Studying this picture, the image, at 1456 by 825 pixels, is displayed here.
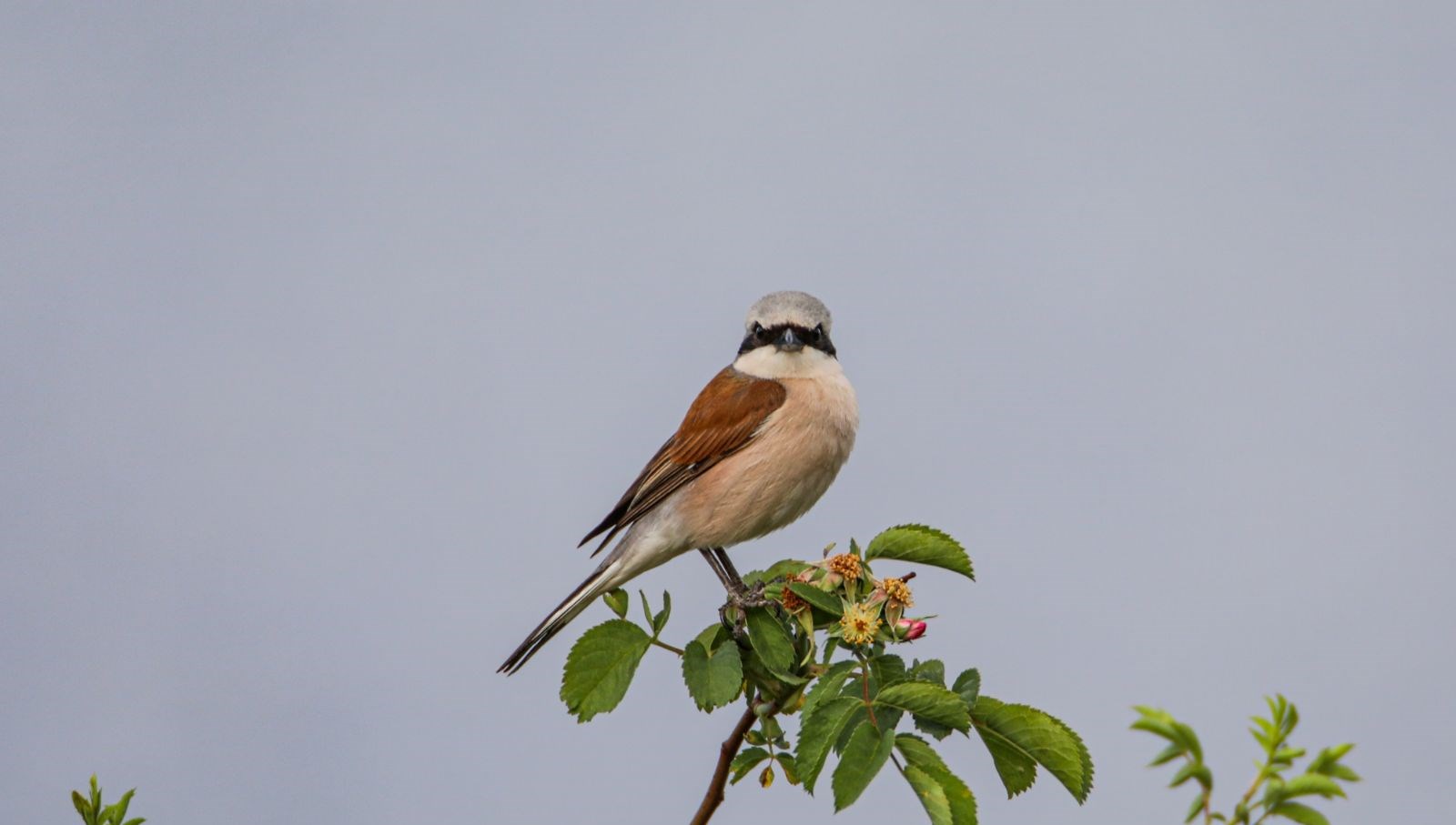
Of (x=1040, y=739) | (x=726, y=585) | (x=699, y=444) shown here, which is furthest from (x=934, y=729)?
(x=699, y=444)

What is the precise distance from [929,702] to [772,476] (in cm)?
202

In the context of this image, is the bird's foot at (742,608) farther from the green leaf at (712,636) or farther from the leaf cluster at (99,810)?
the leaf cluster at (99,810)

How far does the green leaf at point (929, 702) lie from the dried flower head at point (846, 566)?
14.5 inches

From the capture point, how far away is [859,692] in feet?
10.9

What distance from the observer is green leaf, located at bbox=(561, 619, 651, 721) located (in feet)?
11.8

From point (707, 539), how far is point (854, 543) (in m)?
1.58

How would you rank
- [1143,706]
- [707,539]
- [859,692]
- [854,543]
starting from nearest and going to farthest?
[1143,706], [859,692], [854,543], [707,539]

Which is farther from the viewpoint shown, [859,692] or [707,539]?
[707,539]

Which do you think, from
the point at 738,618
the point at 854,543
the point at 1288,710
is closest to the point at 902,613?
the point at 854,543

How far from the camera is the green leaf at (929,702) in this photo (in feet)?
10.5

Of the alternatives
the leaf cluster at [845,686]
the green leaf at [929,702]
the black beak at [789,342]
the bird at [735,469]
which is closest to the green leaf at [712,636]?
the leaf cluster at [845,686]

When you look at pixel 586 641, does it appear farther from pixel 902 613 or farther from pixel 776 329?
pixel 776 329

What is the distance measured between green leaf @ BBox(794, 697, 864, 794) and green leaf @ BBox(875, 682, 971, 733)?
8 cm

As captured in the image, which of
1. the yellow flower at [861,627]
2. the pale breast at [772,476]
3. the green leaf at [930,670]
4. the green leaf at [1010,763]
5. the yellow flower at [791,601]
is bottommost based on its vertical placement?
the green leaf at [1010,763]
